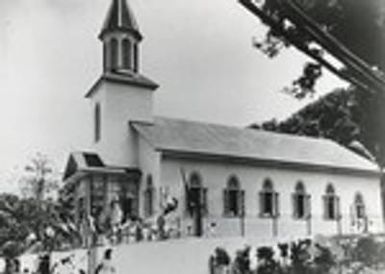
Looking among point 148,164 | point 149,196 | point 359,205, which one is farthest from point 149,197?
point 359,205

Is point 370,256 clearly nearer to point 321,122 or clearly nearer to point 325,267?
point 325,267

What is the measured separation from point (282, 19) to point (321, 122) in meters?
9.90

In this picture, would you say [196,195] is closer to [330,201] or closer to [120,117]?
[120,117]

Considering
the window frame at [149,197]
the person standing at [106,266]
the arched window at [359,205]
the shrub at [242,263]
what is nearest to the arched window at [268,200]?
the arched window at [359,205]

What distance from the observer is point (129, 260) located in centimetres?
571

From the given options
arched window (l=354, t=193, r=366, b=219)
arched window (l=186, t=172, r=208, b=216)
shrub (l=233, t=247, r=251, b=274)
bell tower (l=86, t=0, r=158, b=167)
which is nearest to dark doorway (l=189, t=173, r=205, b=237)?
arched window (l=186, t=172, r=208, b=216)

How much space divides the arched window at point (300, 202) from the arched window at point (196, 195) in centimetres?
144

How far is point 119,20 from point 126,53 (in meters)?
0.45

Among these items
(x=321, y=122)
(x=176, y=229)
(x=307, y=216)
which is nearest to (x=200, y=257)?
(x=176, y=229)

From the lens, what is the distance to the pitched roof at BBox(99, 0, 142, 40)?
8805 mm

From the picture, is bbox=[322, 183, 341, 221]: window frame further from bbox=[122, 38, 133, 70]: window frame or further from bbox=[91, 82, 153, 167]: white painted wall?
bbox=[122, 38, 133, 70]: window frame

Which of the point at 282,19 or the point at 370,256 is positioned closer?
the point at 282,19

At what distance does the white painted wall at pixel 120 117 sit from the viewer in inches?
336

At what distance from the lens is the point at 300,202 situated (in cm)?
909
